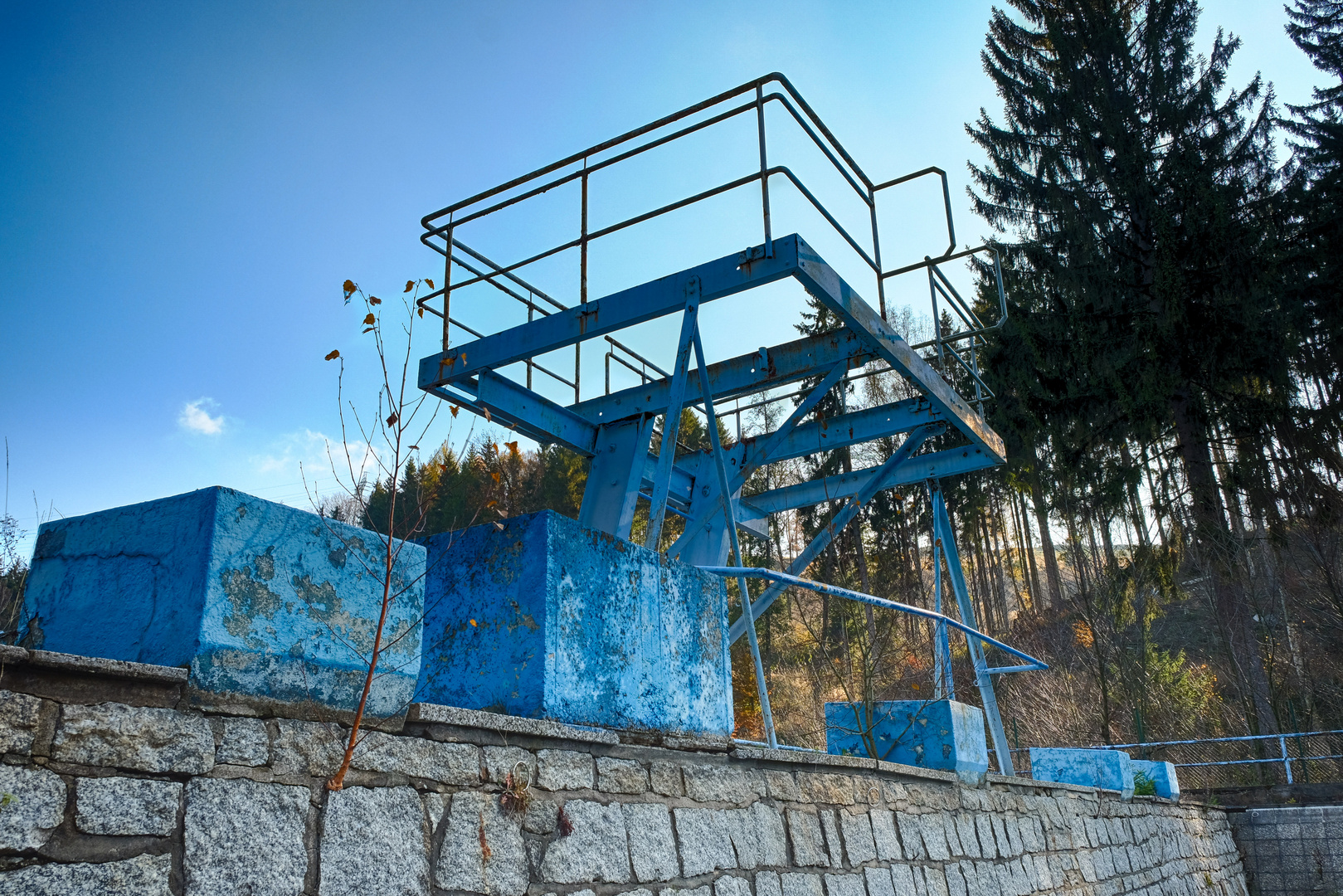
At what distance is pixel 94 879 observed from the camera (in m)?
1.59

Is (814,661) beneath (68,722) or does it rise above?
above

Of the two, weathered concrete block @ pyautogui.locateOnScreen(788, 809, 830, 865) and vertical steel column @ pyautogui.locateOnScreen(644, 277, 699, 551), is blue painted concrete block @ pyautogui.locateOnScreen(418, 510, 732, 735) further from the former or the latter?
vertical steel column @ pyautogui.locateOnScreen(644, 277, 699, 551)

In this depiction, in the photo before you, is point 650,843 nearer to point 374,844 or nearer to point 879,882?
point 374,844

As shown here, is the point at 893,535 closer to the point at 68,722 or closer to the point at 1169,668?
the point at 1169,668

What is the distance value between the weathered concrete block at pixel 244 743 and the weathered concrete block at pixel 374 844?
20 centimetres

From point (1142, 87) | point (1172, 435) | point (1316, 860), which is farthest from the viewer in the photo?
point (1142, 87)

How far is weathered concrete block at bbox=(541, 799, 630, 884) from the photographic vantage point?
2.52 meters

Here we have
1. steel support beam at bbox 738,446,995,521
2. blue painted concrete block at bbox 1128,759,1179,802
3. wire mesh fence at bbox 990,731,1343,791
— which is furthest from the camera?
wire mesh fence at bbox 990,731,1343,791

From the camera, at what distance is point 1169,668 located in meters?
18.3

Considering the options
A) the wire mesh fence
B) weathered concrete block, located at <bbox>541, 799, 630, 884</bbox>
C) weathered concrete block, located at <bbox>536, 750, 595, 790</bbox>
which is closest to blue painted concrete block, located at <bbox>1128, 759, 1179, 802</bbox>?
the wire mesh fence

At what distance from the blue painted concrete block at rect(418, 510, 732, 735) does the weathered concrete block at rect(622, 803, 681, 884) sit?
270 mm

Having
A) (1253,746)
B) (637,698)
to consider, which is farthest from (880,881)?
(1253,746)

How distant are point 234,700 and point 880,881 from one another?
300 cm

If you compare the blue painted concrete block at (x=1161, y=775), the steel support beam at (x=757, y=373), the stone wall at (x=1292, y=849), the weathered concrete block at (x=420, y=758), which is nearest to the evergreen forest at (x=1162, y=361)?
the stone wall at (x=1292, y=849)
